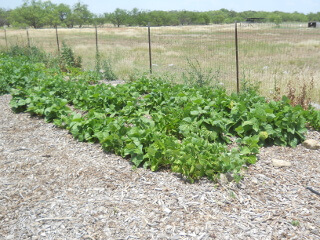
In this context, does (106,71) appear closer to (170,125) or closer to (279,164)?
(170,125)

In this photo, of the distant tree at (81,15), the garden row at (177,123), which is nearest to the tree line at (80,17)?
the distant tree at (81,15)

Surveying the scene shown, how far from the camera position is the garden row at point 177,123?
12.9ft

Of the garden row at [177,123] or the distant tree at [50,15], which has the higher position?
the distant tree at [50,15]

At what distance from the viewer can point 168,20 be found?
4552 inches

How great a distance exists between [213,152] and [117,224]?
1.47 metres

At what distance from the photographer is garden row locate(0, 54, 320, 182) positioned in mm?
3946

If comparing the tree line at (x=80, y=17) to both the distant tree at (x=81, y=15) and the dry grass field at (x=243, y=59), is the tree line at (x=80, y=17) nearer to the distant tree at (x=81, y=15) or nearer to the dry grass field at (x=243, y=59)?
the distant tree at (x=81, y=15)

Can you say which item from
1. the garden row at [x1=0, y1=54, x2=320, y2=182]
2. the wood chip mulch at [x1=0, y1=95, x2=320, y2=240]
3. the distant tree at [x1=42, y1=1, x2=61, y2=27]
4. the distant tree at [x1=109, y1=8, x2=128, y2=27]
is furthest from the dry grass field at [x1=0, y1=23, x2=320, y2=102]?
the distant tree at [x1=109, y1=8, x2=128, y2=27]

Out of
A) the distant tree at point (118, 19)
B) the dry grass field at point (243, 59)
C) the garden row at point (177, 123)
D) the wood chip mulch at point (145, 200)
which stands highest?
the distant tree at point (118, 19)

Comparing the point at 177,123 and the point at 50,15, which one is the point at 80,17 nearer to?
the point at 50,15

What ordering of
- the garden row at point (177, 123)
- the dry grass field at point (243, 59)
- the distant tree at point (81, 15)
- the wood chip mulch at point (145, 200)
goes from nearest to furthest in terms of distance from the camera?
the wood chip mulch at point (145, 200)
the garden row at point (177, 123)
the dry grass field at point (243, 59)
the distant tree at point (81, 15)

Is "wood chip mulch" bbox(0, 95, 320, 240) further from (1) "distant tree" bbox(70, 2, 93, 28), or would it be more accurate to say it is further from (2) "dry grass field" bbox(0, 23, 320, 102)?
(1) "distant tree" bbox(70, 2, 93, 28)

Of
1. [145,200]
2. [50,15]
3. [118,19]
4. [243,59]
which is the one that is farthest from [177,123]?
[118,19]

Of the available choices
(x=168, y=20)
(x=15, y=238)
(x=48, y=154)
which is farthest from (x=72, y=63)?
(x=168, y=20)
